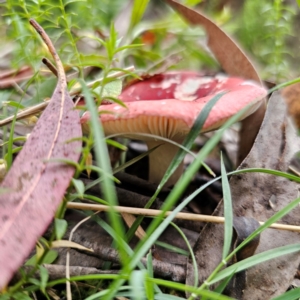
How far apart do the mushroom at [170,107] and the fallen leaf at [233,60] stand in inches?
3.5

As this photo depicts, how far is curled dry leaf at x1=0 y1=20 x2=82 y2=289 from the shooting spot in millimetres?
488

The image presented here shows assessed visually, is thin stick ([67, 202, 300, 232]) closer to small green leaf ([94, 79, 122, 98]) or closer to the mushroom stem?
small green leaf ([94, 79, 122, 98])

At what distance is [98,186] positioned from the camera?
0.98 meters

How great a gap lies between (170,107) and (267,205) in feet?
1.12

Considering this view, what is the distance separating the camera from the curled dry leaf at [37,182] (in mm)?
488

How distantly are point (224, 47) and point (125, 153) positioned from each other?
54cm

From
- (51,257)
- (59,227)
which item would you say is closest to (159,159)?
(51,257)

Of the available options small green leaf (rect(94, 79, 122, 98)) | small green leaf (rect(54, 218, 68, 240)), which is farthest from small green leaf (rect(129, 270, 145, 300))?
small green leaf (rect(94, 79, 122, 98))

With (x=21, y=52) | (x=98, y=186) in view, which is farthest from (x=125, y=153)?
(x=21, y=52)

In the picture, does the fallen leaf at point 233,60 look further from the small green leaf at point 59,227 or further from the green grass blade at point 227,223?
the small green leaf at point 59,227

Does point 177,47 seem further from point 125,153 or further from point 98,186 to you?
point 98,186

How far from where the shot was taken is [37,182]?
56 cm

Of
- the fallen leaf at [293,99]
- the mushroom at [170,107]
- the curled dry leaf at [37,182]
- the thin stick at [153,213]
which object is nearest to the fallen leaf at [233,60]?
the mushroom at [170,107]

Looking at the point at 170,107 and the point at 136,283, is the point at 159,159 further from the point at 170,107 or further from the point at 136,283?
the point at 136,283
